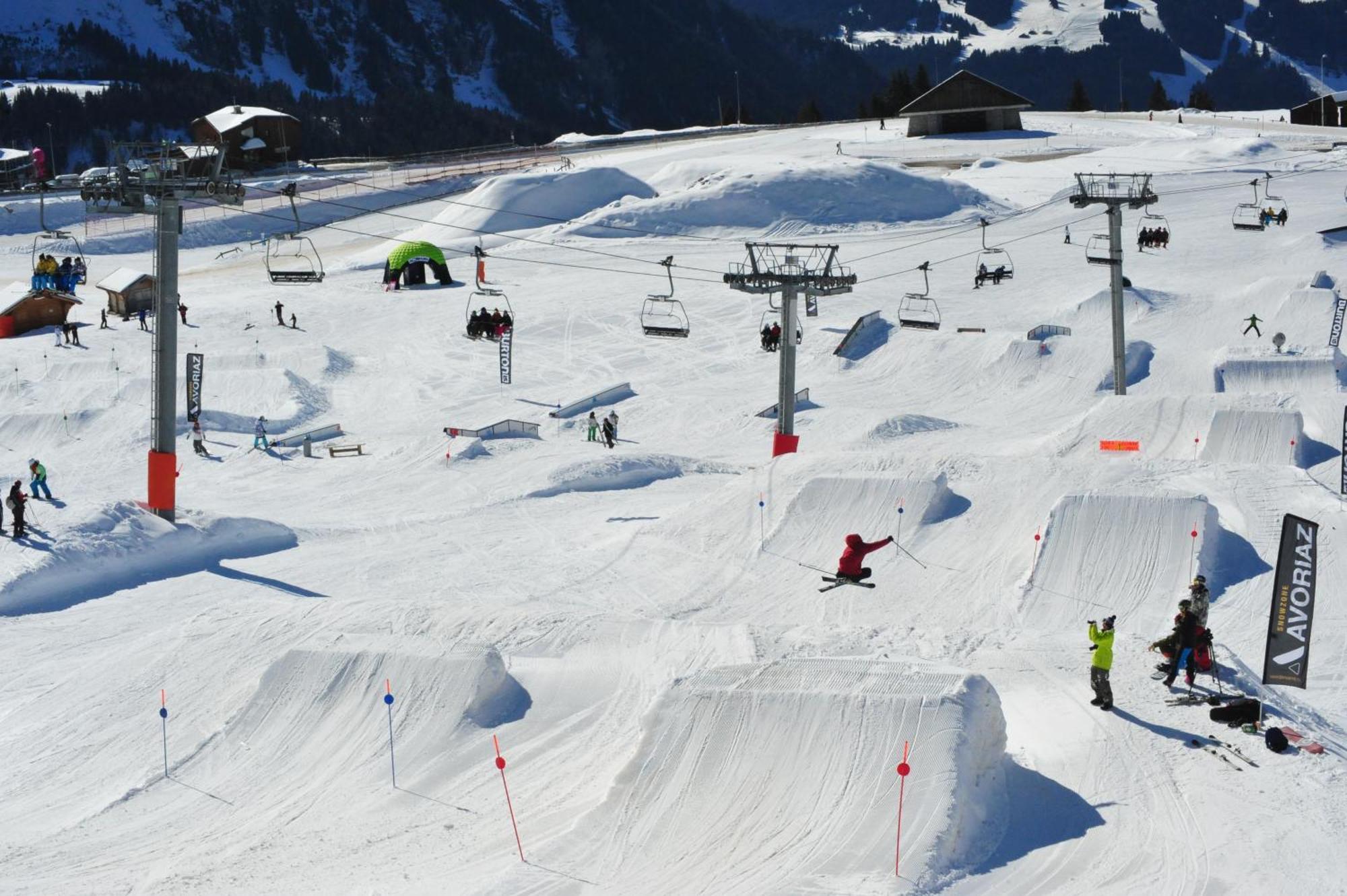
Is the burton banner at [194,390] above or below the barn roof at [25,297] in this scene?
below

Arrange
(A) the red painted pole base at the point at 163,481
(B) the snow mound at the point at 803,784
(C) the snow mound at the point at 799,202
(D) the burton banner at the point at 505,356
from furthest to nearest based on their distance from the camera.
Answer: (C) the snow mound at the point at 799,202, (D) the burton banner at the point at 505,356, (A) the red painted pole base at the point at 163,481, (B) the snow mound at the point at 803,784

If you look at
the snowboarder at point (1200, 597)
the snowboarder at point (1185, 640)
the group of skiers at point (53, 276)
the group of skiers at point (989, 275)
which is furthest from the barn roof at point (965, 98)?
the snowboarder at point (1185, 640)

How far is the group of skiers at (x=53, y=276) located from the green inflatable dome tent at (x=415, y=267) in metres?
10.6

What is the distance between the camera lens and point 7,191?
238 ft

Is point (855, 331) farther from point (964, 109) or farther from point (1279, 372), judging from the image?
point (964, 109)

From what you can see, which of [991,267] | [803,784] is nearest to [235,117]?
[991,267]

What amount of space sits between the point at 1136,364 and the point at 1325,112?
5083cm

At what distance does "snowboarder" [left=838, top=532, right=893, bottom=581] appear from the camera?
731 inches

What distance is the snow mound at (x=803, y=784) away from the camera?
10.7 metres


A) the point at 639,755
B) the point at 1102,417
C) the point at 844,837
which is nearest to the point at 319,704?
the point at 639,755

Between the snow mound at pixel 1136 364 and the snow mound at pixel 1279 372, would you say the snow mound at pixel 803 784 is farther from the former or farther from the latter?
the snow mound at pixel 1136 364

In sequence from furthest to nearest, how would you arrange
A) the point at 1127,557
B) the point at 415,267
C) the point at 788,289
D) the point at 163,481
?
1. the point at 415,267
2. the point at 788,289
3. the point at 163,481
4. the point at 1127,557

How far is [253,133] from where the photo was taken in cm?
8194

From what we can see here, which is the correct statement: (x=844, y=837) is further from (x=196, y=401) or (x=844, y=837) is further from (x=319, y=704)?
(x=196, y=401)
